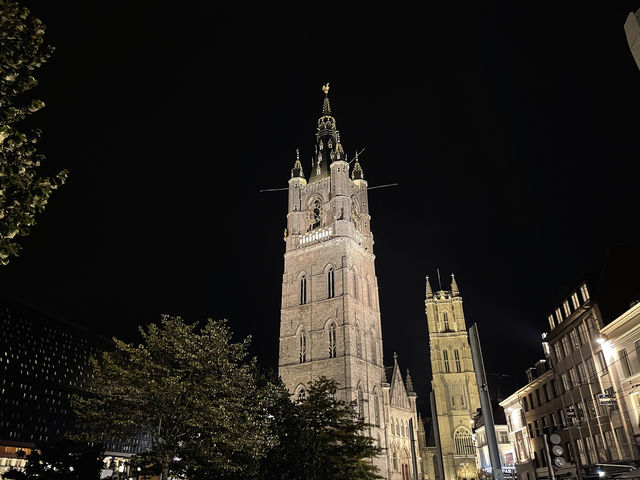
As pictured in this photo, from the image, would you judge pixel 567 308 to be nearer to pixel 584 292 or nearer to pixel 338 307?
pixel 584 292

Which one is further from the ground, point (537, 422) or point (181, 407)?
point (537, 422)

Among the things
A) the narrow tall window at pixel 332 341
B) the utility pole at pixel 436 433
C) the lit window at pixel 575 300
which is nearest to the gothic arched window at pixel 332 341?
the narrow tall window at pixel 332 341

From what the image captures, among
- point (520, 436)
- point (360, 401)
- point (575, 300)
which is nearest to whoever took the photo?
point (575, 300)

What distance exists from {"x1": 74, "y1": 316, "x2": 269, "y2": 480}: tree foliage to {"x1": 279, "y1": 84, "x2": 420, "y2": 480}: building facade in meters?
30.0

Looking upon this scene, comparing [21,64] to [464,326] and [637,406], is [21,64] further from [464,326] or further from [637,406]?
[464,326]

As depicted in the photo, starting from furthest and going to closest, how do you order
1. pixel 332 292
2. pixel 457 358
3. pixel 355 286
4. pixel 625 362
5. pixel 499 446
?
pixel 457 358 → pixel 355 286 → pixel 332 292 → pixel 499 446 → pixel 625 362

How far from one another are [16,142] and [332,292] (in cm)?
5132

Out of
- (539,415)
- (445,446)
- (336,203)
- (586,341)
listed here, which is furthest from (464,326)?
(586,341)

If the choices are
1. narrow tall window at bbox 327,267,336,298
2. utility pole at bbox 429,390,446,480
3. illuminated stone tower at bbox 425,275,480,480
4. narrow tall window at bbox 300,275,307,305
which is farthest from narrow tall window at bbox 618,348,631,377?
illuminated stone tower at bbox 425,275,480,480

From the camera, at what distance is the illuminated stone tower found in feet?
241

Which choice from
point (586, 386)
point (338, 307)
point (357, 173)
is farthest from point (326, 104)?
point (586, 386)

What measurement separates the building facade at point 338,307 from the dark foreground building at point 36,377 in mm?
27451

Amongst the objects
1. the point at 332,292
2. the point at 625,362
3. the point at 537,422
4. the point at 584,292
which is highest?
the point at 332,292

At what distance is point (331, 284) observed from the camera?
57.7 m
